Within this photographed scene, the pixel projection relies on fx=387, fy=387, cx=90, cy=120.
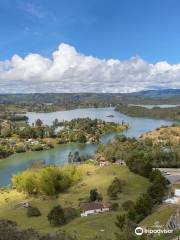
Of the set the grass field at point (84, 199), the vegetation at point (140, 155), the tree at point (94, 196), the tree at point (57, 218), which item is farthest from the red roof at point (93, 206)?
the vegetation at point (140, 155)

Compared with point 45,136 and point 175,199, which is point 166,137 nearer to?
point 45,136

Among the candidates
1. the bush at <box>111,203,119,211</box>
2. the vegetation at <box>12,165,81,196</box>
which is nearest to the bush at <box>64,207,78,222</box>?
the bush at <box>111,203,119,211</box>

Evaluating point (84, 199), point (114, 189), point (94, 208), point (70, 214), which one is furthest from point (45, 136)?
point (70, 214)

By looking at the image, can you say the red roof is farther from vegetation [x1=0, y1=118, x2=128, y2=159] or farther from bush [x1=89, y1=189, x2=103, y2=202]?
vegetation [x1=0, y1=118, x2=128, y2=159]

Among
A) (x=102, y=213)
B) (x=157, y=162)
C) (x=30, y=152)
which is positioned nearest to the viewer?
(x=102, y=213)

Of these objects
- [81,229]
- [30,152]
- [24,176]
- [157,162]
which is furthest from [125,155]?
[81,229]

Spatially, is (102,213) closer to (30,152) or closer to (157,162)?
(157,162)

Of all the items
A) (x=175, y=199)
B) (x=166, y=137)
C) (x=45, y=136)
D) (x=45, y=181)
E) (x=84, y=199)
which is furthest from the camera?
(x=45, y=136)
